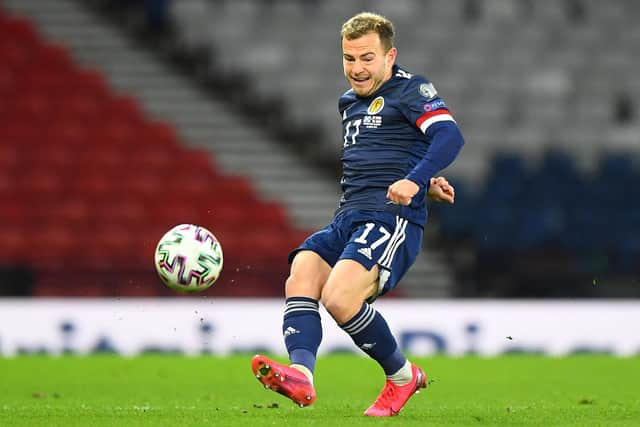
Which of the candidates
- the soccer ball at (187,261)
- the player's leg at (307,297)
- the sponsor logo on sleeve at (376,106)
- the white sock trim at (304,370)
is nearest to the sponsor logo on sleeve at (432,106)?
the sponsor logo on sleeve at (376,106)

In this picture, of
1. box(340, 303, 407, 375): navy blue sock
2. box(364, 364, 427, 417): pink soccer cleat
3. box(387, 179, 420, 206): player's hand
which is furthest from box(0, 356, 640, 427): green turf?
box(387, 179, 420, 206): player's hand

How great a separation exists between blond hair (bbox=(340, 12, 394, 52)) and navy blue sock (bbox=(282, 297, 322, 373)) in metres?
1.26

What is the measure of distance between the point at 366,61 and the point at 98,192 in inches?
392

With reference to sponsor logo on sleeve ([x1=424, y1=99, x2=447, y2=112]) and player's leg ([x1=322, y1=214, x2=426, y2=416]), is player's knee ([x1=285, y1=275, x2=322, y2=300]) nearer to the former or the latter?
player's leg ([x1=322, y1=214, x2=426, y2=416])

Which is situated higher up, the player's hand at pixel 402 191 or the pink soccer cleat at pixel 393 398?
the player's hand at pixel 402 191

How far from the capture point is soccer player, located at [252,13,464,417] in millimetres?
5730

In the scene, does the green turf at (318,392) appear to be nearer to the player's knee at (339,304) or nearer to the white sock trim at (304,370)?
the white sock trim at (304,370)

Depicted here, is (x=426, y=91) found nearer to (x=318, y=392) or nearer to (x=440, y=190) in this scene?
→ (x=440, y=190)

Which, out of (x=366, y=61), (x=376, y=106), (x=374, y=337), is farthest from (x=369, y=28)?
(x=374, y=337)

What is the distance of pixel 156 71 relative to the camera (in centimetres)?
1823

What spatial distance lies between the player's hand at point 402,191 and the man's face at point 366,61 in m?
0.64

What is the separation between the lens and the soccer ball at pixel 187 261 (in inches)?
233

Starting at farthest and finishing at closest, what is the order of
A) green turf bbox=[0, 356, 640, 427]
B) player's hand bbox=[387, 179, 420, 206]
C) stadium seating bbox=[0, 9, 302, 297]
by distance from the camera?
1. stadium seating bbox=[0, 9, 302, 297]
2. green turf bbox=[0, 356, 640, 427]
3. player's hand bbox=[387, 179, 420, 206]

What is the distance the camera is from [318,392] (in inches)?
328
